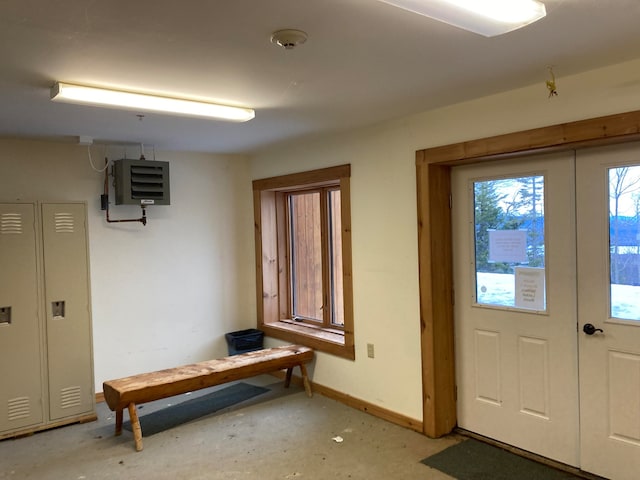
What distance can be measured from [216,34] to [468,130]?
5.98 ft

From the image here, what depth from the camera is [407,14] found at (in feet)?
6.10

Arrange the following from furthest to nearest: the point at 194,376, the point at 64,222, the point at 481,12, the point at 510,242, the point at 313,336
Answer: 1. the point at 313,336
2. the point at 64,222
3. the point at 194,376
4. the point at 510,242
5. the point at 481,12

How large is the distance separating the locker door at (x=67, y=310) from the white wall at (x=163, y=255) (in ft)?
1.46

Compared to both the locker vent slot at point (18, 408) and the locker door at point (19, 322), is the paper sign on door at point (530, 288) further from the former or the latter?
the locker vent slot at point (18, 408)

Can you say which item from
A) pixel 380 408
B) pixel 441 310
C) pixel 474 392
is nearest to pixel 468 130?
pixel 441 310

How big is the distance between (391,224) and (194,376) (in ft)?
6.22

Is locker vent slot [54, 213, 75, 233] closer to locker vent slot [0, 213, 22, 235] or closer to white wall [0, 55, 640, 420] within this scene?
locker vent slot [0, 213, 22, 235]

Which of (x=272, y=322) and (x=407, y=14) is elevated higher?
(x=407, y=14)

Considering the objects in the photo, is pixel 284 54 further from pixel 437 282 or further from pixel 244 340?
pixel 244 340

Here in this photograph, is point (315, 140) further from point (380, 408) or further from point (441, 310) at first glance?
point (380, 408)

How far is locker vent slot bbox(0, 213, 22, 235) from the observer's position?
3.65 meters

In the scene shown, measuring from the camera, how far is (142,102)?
Answer: 2842mm

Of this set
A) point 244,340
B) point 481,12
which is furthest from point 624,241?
point 244,340

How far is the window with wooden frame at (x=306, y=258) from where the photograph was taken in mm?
4258
